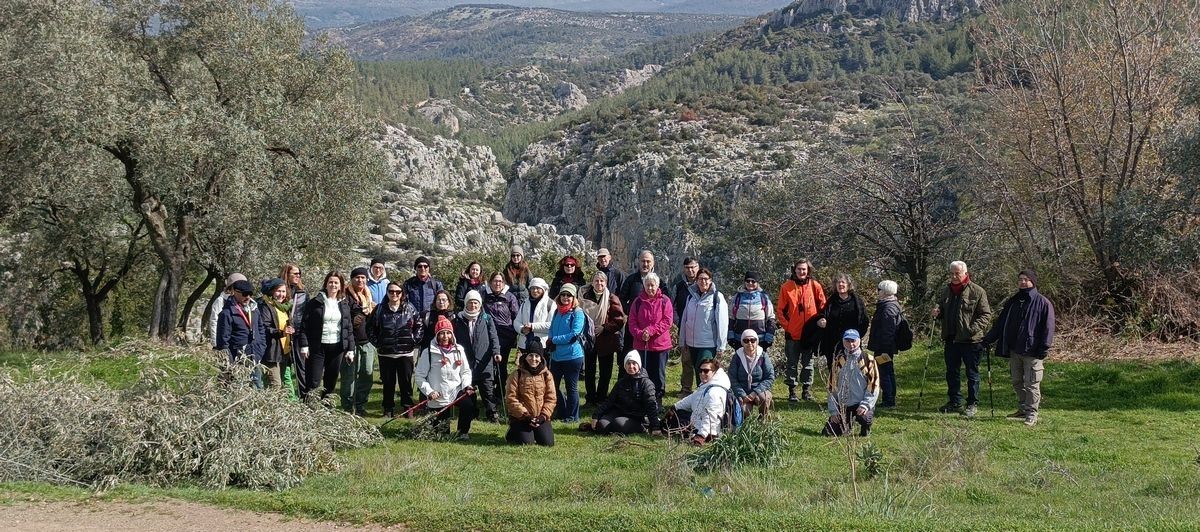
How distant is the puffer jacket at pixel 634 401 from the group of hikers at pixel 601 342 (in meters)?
0.01

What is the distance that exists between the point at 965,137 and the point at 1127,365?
19.3ft

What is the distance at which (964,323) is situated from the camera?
10.5m

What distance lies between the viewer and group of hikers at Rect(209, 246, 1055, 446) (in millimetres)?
9633

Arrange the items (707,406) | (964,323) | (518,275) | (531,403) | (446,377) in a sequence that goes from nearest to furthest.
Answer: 1. (707,406)
2. (531,403)
3. (446,377)
4. (964,323)
5. (518,275)

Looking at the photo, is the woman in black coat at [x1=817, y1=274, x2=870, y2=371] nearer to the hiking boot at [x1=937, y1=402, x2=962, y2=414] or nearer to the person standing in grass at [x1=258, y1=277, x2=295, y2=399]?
the hiking boot at [x1=937, y1=402, x2=962, y2=414]

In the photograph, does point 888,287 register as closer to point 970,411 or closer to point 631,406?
point 970,411

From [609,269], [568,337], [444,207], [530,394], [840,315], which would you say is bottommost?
[530,394]

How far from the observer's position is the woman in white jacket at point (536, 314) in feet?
34.8

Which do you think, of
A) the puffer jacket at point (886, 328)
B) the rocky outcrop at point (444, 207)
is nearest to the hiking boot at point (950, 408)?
the puffer jacket at point (886, 328)

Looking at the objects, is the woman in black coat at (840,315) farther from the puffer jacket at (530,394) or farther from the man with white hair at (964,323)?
the puffer jacket at (530,394)

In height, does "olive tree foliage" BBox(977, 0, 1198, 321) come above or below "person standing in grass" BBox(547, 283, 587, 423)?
above

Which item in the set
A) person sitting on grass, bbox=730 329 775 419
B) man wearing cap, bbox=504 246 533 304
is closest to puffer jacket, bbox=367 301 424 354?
man wearing cap, bbox=504 246 533 304

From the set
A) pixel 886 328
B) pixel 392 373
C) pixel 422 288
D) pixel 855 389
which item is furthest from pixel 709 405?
pixel 422 288

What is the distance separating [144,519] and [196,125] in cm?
1180
